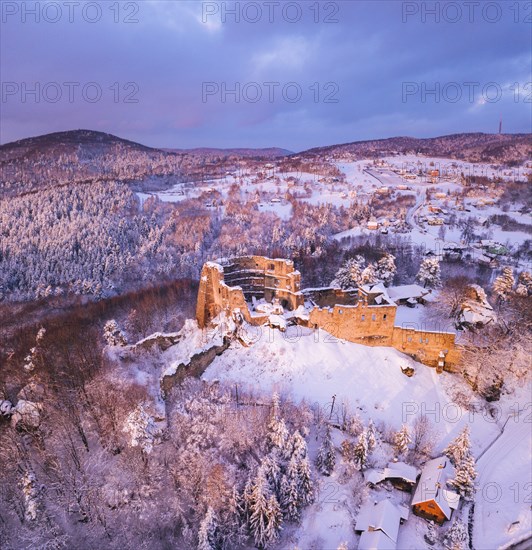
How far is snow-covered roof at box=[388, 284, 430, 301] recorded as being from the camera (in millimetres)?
46094

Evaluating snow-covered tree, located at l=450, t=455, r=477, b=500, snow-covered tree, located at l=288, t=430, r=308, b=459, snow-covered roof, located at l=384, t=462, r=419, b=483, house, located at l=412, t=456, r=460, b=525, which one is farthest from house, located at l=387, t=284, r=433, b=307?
snow-covered tree, located at l=288, t=430, r=308, b=459

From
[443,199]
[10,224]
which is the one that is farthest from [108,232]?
[443,199]

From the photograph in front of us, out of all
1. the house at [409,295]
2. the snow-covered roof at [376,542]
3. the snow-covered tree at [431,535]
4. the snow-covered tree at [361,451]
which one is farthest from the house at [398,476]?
the house at [409,295]

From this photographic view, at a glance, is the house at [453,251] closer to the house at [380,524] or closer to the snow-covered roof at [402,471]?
the snow-covered roof at [402,471]

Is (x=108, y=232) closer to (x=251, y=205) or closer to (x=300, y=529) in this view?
(x=251, y=205)

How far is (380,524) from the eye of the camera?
21.4m

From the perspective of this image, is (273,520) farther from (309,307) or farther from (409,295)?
(409,295)

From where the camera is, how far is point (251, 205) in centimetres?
12588

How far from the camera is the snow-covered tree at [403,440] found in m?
26.0

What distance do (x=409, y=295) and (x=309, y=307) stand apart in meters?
15.4

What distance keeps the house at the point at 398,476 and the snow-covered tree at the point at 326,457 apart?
2.67m

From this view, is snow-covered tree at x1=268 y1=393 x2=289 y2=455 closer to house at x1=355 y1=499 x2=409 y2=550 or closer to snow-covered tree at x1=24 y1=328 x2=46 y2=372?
house at x1=355 y1=499 x2=409 y2=550

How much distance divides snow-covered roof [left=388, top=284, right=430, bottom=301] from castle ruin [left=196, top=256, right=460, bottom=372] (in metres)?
5.60

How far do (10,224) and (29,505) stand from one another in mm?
112409
